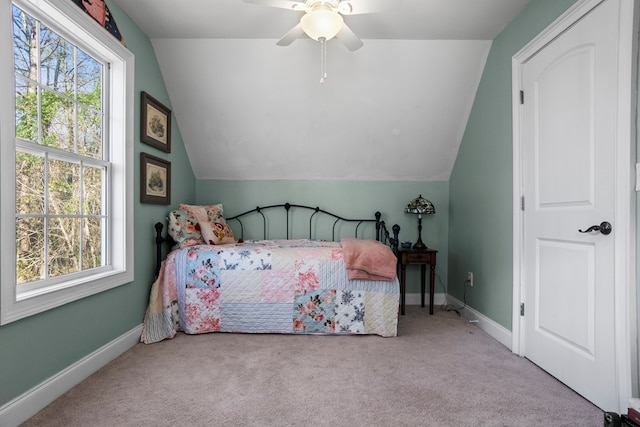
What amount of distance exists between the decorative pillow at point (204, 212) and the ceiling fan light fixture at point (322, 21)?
184 centimetres

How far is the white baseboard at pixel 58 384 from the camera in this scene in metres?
1.47

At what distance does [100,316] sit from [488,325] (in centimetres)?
272

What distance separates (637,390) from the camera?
1468mm

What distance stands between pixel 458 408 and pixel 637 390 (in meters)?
0.75

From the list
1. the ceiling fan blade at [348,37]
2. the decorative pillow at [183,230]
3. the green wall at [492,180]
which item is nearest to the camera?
the ceiling fan blade at [348,37]

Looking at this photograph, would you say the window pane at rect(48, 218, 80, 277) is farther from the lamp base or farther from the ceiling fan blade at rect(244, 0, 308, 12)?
the lamp base

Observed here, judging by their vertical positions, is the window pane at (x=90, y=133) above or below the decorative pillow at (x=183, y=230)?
above

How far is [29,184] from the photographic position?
171 centimetres

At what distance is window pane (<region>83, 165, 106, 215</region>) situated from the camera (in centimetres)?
211

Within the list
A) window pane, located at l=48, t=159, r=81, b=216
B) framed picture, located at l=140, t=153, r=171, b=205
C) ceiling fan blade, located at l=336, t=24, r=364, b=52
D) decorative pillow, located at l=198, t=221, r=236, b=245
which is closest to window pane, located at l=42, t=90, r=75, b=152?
window pane, located at l=48, t=159, r=81, b=216

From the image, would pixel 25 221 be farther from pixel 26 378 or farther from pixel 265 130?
pixel 265 130

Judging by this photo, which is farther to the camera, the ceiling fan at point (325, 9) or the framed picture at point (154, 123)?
the framed picture at point (154, 123)

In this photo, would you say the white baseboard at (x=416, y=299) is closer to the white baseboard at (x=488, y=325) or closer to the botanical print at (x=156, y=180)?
the white baseboard at (x=488, y=325)

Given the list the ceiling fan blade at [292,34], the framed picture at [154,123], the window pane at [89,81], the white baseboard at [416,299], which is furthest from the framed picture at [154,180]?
the white baseboard at [416,299]
